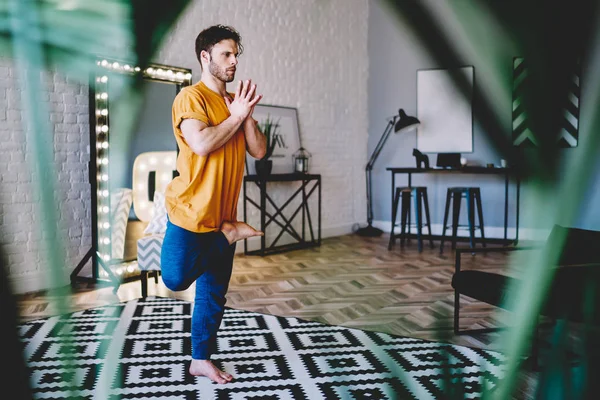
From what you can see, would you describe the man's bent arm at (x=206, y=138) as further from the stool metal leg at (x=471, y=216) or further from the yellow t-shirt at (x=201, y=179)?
the stool metal leg at (x=471, y=216)

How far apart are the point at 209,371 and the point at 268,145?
3.04 meters

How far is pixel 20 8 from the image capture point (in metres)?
0.19

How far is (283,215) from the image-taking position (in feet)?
16.9

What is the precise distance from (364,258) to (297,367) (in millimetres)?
2477

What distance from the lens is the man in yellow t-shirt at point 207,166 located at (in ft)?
3.70

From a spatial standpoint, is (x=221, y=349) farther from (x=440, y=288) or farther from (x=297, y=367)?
(x=440, y=288)

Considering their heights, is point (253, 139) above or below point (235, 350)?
above

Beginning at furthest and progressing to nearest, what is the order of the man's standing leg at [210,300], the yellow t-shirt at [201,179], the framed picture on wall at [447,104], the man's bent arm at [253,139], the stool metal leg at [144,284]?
1. the stool metal leg at [144,284]
2. the man's standing leg at [210,300]
3. the man's bent arm at [253,139]
4. the yellow t-shirt at [201,179]
5. the framed picture on wall at [447,104]

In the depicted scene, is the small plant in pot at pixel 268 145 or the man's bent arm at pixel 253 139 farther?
the small plant in pot at pixel 268 145

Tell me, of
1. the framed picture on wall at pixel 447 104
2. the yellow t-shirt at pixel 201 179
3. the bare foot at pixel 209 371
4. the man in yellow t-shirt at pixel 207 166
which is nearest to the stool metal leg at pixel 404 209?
the bare foot at pixel 209 371

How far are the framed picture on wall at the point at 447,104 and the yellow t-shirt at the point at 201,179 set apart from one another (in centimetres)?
101

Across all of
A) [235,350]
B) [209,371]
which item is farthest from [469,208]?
[209,371]

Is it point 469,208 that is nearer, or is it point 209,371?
point 209,371

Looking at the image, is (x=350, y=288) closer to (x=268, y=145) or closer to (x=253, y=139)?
(x=268, y=145)
